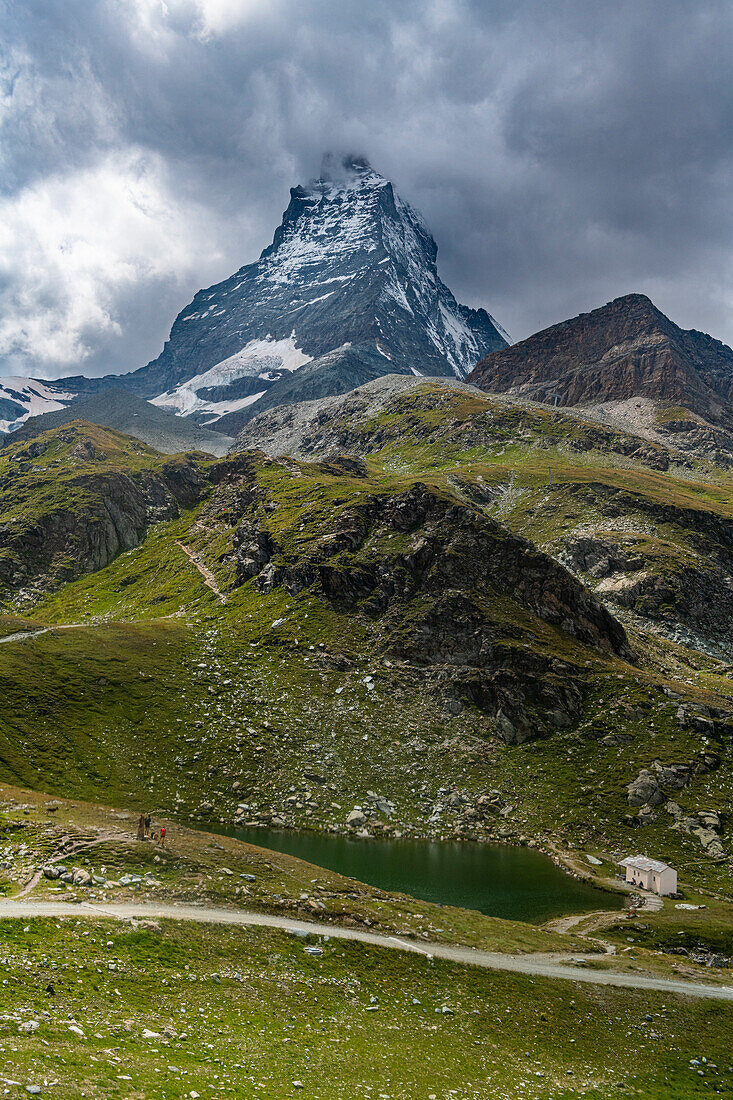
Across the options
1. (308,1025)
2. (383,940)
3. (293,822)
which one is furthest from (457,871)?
(308,1025)

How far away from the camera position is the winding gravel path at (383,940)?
104 ft

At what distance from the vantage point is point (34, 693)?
82000mm

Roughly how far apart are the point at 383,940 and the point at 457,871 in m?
28.6

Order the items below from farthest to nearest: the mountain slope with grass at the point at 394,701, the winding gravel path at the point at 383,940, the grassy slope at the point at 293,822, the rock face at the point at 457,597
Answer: the rock face at the point at 457,597 → the mountain slope with grass at the point at 394,701 → the winding gravel path at the point at 383,940 → the grassy slope at the point at 293,822

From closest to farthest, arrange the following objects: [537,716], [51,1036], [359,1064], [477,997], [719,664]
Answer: [51,1036]
[359,1064]
[477,997]
[537,716]
[719,664]

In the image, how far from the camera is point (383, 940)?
39.0 m

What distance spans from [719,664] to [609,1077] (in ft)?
411

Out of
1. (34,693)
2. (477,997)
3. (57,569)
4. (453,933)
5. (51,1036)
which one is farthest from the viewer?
(57,569)

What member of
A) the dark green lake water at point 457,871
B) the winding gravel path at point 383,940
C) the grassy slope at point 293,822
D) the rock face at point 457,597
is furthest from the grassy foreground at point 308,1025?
the rock face at point 457,597

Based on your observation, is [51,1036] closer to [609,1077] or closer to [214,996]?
[214,996]

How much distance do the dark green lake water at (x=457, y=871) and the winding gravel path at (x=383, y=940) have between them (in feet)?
48.2

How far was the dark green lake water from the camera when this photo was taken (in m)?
57.9

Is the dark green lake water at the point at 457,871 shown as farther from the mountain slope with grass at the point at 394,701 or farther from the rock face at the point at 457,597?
the rock face at the point at 457,597

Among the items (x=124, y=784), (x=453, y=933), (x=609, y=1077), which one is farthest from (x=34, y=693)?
(x=609, y=1077)
